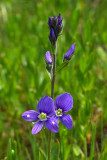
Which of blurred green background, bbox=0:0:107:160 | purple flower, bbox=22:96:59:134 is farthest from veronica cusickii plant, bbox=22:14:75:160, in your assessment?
blurred green background, bbox=0:0:107:160

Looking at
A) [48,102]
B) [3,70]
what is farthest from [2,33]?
[48,102]

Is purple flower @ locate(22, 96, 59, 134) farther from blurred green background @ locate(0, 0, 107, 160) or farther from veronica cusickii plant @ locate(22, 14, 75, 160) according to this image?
blurred green background @ locate(0, 0, 107, 160)

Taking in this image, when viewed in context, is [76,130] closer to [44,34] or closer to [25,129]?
[25,129]

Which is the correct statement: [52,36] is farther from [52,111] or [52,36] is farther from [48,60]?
[52,111]

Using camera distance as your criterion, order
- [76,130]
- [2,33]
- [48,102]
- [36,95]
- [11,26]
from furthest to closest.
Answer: [2,33]
[11,26]
[36,95]
[76,130]
[48,102]

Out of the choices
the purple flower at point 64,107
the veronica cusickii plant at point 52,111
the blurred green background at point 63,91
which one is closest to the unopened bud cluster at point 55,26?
the veronica cusickii plant at point 52,111

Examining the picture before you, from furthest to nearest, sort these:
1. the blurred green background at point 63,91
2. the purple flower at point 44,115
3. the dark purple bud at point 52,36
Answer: the blurred green background at point 63,91, the dark purple bud at point 52,36, the purple flower at point 44,115

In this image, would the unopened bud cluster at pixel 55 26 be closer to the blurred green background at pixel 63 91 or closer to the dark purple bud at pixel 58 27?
the dark purple bud at pixel 58 27
